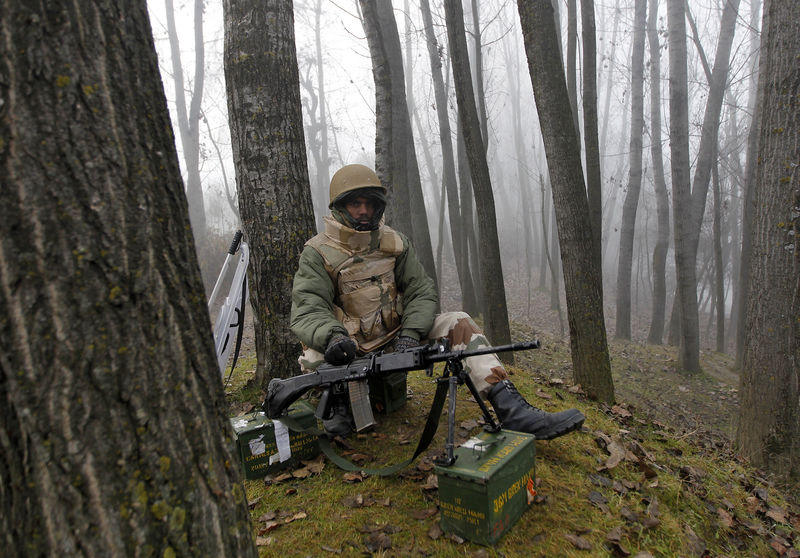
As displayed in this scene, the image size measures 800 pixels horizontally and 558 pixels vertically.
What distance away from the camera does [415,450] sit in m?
3.44

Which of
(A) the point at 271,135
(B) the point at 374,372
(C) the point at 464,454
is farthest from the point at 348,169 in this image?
(C) the point at 464,454

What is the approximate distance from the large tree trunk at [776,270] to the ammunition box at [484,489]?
3362 mm

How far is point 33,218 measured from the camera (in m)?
1.36

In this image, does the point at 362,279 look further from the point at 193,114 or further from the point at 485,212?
the point at 193,114

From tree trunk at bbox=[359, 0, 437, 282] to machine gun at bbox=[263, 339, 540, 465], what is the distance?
13.8 feet

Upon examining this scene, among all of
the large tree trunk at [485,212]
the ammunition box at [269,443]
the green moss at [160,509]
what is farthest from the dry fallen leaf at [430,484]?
the large tree trunk at [485,212]

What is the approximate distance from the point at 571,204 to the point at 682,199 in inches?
291

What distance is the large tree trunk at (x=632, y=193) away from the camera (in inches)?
550

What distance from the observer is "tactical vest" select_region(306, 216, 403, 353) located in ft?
13.0

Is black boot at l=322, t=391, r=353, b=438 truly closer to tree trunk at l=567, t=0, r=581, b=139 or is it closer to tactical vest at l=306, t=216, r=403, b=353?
tactical vest at l=306, t=216, r=403, b=353

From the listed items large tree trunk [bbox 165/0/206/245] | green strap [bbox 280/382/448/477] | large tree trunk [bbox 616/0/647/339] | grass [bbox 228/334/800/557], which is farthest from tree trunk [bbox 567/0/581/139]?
large tree trunk [bbox 165/0/206/245]

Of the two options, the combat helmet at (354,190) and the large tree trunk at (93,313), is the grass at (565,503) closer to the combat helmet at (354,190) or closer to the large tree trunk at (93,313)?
the large tree trunk at (93,313)

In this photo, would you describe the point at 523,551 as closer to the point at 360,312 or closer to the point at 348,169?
the point at 360,312

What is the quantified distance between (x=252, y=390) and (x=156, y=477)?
3.55 metres
